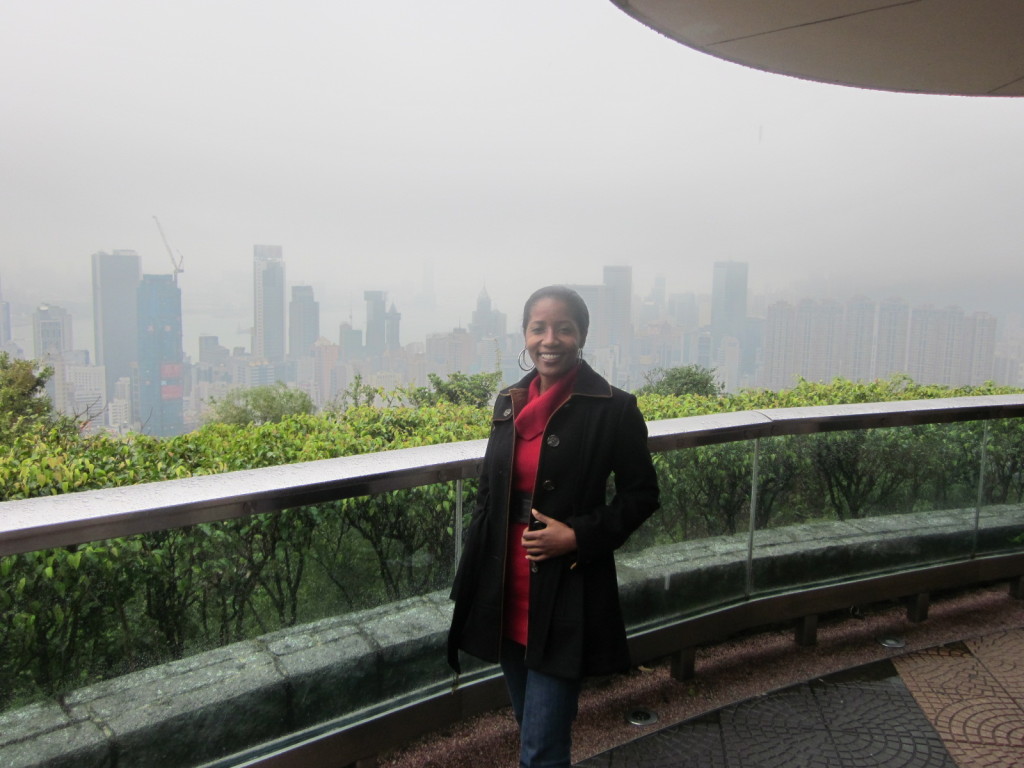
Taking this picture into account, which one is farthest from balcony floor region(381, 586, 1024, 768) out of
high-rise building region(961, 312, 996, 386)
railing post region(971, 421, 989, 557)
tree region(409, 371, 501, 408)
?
high-rise building region(961, 312, 996, 386)

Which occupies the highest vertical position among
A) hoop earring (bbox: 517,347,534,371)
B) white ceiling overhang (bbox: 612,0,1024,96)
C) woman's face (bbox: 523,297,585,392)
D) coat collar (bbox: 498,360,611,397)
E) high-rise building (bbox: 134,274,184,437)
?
white ceiling overhang (bbox: 612,0,1024,96)

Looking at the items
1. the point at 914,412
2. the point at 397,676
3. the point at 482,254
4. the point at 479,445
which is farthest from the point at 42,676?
the point at 482,254

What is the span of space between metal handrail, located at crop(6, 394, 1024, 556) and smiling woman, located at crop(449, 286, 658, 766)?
40 centimetres

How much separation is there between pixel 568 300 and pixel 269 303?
66.6 m

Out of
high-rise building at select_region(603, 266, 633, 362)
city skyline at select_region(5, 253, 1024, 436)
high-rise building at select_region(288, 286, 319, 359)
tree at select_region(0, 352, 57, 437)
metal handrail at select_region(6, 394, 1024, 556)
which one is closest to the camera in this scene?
metal handrail at select_region(6, 394, 1024, 556)

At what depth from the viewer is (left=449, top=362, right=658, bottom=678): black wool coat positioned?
1.90 m

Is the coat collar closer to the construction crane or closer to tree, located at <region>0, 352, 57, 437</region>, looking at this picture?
tree, located at <region>0, 352, 57, 437</region>

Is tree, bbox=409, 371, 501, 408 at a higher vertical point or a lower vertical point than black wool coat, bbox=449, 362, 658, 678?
lower

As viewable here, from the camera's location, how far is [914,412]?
145 inches

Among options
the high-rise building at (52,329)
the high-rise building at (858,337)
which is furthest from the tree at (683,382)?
the high-rise building at (52,329)

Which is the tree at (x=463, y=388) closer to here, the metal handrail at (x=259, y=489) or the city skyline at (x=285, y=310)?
the metal handrail at (x=259, y=489)

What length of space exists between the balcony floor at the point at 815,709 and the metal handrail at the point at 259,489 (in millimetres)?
1042

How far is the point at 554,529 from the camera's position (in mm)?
1875

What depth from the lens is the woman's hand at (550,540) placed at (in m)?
1.87
